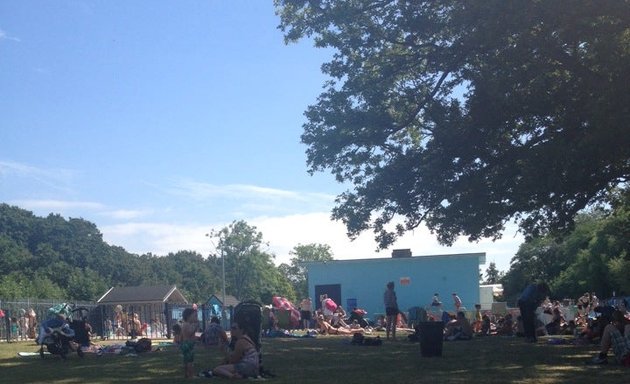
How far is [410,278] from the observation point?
1715 inches

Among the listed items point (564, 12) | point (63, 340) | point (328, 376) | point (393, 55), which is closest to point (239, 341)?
point (328, 376)

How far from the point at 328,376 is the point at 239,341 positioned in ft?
4.93

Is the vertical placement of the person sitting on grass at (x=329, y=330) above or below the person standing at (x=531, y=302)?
below

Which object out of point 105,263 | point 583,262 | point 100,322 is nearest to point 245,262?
point 105,263

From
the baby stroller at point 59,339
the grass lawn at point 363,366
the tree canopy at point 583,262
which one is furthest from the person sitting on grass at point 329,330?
the tree canopy at point 583,262

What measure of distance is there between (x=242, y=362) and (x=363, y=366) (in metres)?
2.76

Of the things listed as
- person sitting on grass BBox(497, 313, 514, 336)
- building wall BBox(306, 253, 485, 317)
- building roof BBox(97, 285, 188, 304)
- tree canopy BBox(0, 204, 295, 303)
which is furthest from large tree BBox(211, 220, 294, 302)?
person sitting on grass BBox(497, 313, 514, 336)

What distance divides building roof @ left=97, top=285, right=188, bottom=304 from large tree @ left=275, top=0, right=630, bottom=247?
1871 inches

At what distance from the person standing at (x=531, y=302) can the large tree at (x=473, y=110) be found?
2126 millimetres

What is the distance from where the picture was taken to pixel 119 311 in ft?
116

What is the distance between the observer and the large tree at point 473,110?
1579 centimetres

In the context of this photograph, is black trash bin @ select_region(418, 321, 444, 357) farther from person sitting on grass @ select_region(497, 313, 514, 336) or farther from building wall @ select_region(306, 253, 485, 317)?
building wall @ select_region(306, 253, 485, 317)

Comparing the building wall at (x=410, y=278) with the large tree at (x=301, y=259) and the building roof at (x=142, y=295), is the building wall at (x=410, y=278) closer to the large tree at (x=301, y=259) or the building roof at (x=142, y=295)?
the building roof at (x=142, y=295)

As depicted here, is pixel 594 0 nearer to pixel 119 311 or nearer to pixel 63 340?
pixel 63 340
